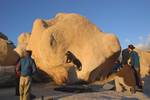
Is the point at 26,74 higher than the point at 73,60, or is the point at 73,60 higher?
the point at 73,60

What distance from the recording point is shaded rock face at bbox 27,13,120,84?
69.9ft

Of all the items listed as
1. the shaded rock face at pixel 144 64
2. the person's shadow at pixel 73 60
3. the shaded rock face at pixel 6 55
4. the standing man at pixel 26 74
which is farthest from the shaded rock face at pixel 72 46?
the shaded rock face at pixel 144 64

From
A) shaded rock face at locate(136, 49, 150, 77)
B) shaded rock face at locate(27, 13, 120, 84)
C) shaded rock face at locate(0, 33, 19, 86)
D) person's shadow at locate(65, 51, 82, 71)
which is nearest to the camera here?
shaded rock face at locate(0, 33, 19, 86)

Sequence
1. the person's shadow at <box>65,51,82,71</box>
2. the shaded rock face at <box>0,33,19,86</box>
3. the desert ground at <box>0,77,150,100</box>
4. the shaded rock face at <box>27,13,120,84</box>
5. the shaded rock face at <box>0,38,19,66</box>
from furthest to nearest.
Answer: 1. the person's shadow at <box>65,51,82,71</box>
2. the shaded rock face at <box>27,13,120,84</box>
3. the shaded rock face at <box>0,38,19,66</box>
4. the shaded rock face at <box>0,33,19,86</box>
5. the desert ground at <box>0,77,150,100</box>

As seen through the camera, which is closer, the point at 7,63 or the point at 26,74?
the point at 26,74

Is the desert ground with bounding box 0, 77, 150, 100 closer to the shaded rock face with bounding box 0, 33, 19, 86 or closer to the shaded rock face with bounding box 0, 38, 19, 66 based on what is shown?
the shaded rock face with bounding box 0, 33, 19, 86

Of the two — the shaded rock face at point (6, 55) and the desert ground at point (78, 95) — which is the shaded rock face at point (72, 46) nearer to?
the shaded rock face at point (6, 55)

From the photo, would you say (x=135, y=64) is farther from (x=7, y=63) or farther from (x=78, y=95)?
(x=7, y=63)

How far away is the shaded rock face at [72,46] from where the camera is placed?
2131 cm

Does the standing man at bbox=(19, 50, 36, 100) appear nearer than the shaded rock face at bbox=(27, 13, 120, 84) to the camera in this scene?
Yes

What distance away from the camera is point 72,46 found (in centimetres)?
2270

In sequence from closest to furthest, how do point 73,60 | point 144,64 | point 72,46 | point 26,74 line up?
point 26,74
point 73,60
point 72,46
point 144,64

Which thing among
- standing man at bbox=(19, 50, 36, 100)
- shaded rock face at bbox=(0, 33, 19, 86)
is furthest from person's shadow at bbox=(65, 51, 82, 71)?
standing man at bbox=(19, 50, 36, 100)

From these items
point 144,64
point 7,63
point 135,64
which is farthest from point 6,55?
point 144,64
